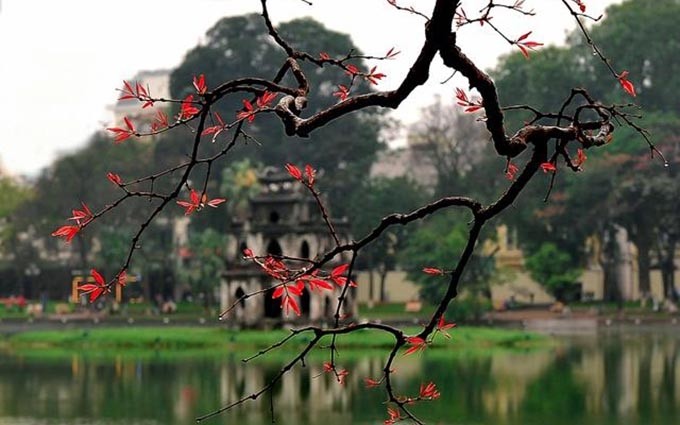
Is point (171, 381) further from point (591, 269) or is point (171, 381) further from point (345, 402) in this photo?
point (591, 269)

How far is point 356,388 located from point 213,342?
44.6 ft

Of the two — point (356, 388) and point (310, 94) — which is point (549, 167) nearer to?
point (356, 388)

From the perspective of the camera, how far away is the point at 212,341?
41.8m

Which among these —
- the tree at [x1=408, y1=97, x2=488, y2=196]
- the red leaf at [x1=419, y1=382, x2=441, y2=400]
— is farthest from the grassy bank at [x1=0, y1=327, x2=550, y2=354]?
the red leaf at [x1=419, y1=382, x2=441, y2=400]

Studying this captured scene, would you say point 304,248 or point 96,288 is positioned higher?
point 304,248

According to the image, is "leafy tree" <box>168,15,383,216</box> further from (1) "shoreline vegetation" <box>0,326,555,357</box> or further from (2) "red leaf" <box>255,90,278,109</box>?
(2) "red leaf" <box>255,90,278,109</box>

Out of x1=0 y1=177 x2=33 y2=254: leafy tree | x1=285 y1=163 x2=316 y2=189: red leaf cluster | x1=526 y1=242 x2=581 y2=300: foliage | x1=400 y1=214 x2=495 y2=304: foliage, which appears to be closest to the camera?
x1=285 y1=163 x2=316 y2=189: red leaf cluster

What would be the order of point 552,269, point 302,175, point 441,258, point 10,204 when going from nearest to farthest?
point 302,175 < point 441,258 < point 552,269 < point 10,204

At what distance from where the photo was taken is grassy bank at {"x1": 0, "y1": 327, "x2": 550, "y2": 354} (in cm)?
4053

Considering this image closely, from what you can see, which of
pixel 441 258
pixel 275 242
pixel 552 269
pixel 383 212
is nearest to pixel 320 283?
pixel 275 242

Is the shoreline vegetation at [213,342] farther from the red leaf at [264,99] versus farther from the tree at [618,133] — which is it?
the red leaf at [264,99]

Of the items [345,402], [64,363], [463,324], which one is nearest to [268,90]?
[345,402]

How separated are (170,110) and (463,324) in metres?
24.9

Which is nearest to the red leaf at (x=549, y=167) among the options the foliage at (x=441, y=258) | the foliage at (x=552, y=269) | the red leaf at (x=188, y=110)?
the red leaf at (x=188, y=110)
